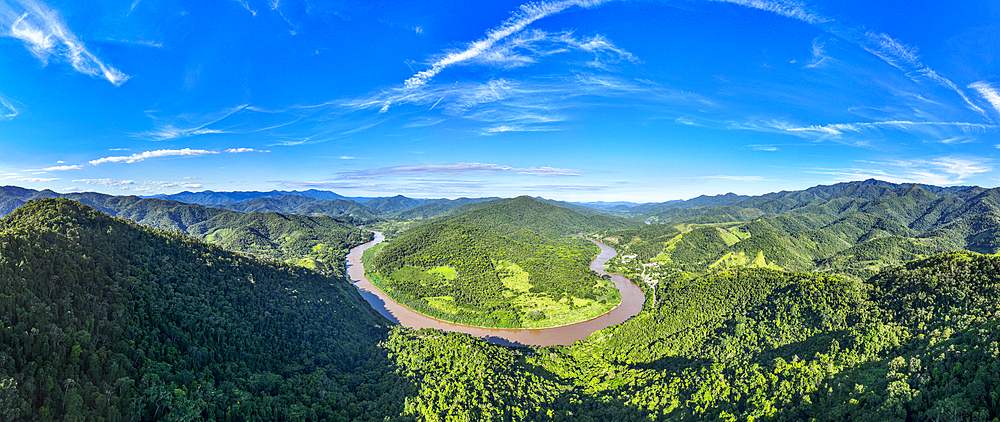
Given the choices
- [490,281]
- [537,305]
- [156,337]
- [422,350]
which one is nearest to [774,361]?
[422,350]

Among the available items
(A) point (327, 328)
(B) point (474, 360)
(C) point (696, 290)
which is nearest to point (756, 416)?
(B) point (474, 360)

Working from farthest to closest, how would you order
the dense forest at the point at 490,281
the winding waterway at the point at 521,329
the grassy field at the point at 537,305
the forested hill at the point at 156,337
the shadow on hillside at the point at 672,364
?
the dense forest at the point at 490,281 < the grassy field at the point at 537,305 < the winding waterway at the point at 521,329 < the shadow on hillside at the point at 672,364 < the forested hill at the point at 156,337

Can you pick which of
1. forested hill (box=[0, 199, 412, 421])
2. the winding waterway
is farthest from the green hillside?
forested hill (box=[0, 199, 412, 421])

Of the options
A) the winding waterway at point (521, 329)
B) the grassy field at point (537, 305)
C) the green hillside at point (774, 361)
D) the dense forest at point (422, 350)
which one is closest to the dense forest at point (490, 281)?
the grassy field at point (537, 305)

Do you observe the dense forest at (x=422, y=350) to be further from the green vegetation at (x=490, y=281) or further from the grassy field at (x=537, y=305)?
the green vegetation at (x=490, y=281)

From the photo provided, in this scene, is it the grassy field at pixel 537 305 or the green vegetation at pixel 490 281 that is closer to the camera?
the grassy field at pixel 537 305
